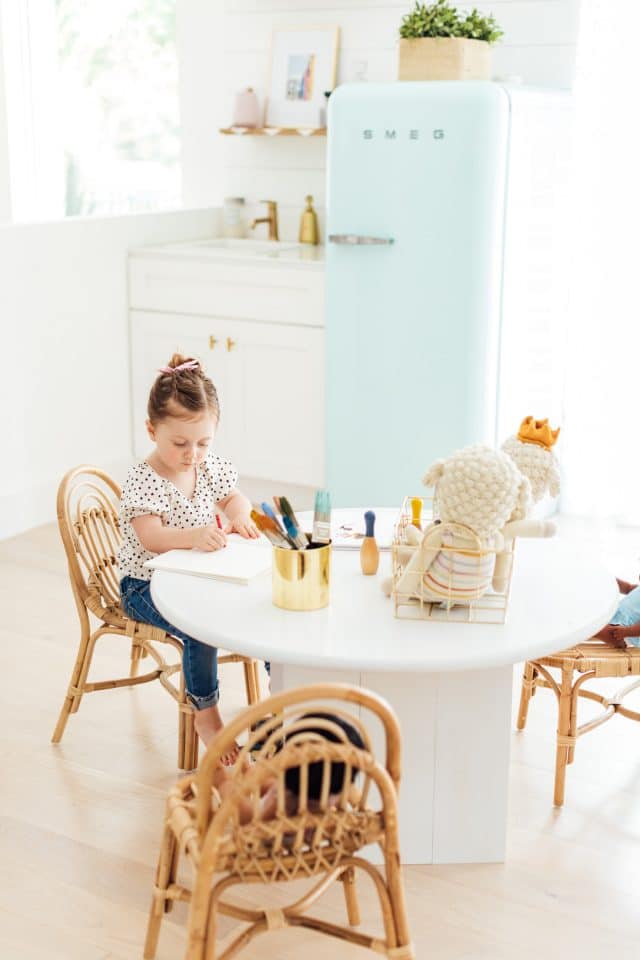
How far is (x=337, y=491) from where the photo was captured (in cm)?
415

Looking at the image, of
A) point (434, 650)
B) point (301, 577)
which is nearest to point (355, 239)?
point (301, 577)

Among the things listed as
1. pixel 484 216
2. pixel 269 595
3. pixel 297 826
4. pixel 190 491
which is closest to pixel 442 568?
pixel 269 595

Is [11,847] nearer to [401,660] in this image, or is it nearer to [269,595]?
[269,595]

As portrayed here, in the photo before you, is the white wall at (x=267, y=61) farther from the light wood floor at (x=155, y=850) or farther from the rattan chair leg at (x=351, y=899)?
the rattan chair leg at (x=351, y=899)

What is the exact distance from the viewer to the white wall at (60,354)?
4.17 m

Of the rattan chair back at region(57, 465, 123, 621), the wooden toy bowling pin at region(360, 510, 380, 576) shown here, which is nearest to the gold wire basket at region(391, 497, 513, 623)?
the wooden toy bowling pin at region(360, 510, 380, 576)

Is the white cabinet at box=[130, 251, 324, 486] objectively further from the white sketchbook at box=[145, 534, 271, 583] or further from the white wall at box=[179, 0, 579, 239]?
the white sketchbook at box=[145, 534, 271, 583]

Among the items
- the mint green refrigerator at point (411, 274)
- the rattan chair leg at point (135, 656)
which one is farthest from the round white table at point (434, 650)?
the mint green refrigerator at point (411, 274)

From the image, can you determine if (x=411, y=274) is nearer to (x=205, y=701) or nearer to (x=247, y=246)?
(x=247, y=246)

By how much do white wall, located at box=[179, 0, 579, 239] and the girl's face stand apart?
247cm

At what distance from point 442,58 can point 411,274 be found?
2.25 ft

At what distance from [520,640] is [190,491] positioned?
92 centimetres

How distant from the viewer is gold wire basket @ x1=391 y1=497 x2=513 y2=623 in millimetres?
1926

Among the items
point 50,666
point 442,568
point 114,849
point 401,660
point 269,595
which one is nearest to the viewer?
point 401,660
